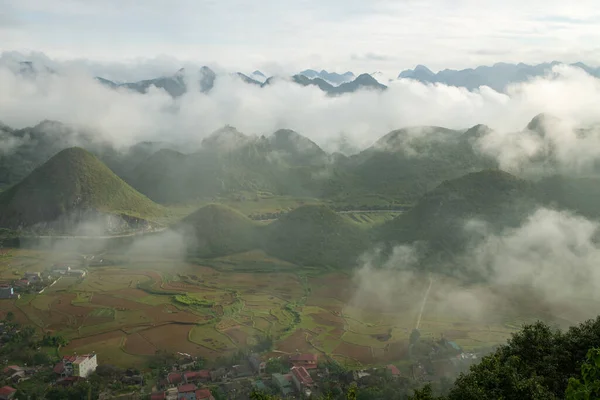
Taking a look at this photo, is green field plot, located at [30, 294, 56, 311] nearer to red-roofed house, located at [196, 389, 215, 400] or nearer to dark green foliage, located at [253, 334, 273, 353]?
dark green foliage, located at [253, 334, 273, 353]

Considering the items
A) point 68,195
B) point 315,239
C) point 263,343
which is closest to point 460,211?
point 315,239

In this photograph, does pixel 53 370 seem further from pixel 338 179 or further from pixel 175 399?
pixel 338 179

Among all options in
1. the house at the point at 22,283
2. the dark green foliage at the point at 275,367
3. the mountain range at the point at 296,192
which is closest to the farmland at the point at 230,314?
the house at the point at 22,283

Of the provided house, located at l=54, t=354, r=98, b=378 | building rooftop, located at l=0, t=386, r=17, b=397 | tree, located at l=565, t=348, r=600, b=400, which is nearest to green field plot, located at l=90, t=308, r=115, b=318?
house, located at l=54, t=354, r=98, b=378

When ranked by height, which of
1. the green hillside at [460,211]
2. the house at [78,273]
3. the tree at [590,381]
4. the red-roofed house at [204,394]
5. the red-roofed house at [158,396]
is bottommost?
the house at [78,273]

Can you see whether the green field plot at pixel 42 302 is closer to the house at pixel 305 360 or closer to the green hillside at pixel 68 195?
the house at pixel 305 360

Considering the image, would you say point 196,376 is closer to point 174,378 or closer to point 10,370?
point 174,378
